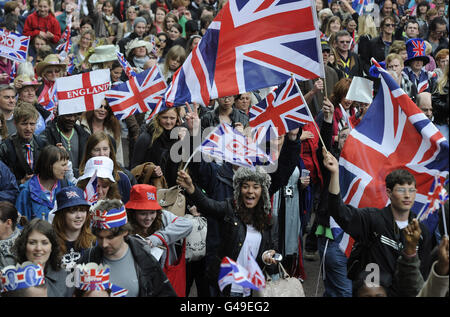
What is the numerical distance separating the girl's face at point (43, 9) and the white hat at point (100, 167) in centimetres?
786

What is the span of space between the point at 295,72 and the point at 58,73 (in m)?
4.80

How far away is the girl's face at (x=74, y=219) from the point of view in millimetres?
6195

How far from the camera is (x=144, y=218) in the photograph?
20.8 feet

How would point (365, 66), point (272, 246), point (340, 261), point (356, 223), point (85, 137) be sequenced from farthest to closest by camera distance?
point (365, 66), point (85, 137), point (340, 261), point (272, 246), point (356, 223)

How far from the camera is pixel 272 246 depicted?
6.22 metres

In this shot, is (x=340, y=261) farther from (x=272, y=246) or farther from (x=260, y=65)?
(x=260, y=65)

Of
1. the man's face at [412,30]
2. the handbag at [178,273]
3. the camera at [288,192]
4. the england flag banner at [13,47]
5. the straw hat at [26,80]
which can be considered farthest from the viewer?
the man's face at [412,30]

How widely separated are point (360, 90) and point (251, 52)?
193 cm

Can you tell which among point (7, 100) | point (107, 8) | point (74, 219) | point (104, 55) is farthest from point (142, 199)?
point (107, 8)

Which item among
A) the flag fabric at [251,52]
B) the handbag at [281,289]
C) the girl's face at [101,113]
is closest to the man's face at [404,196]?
the handbag at [281,289]

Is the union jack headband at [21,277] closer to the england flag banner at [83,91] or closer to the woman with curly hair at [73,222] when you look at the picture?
the woman with curly hair at [73,222]

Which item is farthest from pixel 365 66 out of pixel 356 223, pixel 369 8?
pixel 356 223

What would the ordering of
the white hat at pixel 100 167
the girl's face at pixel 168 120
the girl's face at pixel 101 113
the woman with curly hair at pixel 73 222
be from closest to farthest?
the woman with curly hair at pixel 73 222, the white hat at pixel 100 167, the girl's face at pixel 168 120, the girl's face at pixel 101 113

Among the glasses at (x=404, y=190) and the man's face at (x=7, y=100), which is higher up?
the man's face at (x=7, y=100)
